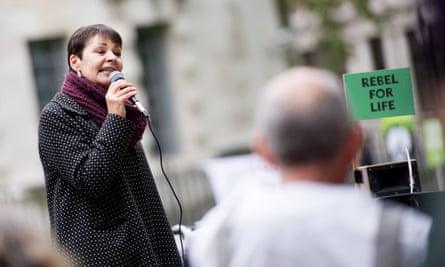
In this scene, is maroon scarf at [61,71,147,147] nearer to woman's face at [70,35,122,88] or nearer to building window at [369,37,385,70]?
woman's face at [70,35,122,88]

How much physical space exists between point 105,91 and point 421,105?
57.9 ft

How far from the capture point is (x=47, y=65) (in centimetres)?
1596

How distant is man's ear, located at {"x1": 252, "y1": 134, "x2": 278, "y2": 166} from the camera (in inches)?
127

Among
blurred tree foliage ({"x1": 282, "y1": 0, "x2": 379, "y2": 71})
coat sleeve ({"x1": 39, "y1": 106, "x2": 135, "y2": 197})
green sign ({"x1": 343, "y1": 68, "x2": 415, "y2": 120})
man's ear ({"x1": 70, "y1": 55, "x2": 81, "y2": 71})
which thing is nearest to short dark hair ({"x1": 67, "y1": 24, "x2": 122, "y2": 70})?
man's ear ({"x1": 70, "y1": 55, "x2": 81, "y2": 71})

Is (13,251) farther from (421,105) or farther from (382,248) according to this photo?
(421,105)

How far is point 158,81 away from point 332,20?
8.44 feet

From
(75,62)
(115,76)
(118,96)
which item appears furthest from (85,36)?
(118,96)

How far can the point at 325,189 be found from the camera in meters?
3.19

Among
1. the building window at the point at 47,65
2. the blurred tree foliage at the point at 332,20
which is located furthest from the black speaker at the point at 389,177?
the blurred tree foliage at the point at 332,20

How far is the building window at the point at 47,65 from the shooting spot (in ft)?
51.9

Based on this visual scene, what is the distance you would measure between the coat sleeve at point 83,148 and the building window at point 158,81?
11.9 meters

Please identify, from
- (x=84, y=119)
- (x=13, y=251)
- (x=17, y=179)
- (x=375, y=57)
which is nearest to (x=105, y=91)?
(x=84, y=119)

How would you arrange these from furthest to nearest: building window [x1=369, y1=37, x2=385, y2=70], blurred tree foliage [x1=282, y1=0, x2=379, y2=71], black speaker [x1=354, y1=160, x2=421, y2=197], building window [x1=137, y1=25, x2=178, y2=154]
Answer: building window [x1=369, y1=37, x2=385, y2=70] < building window [x1=137, y1=25, x2=178, y2=154] < blurred tree foliage [x1=282, y1=0, x2=379, y2=71] < black speaker [x1=354, y1=160, x2=421, y2=197]

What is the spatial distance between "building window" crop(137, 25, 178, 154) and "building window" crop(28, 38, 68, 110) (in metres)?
1.54
